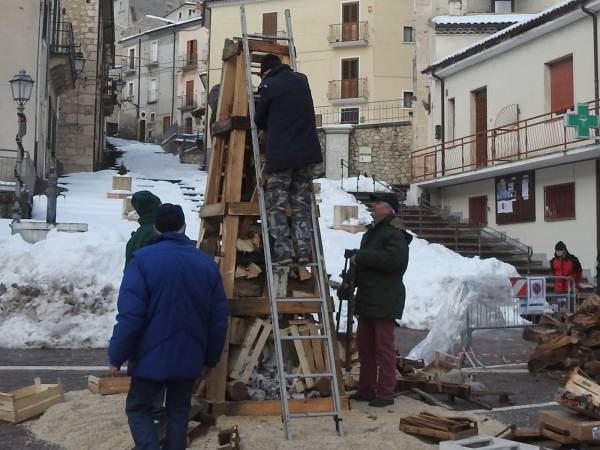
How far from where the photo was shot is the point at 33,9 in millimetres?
21938

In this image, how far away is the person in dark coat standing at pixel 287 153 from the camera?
Result: 627cm

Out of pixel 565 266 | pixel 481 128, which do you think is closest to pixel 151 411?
pixel 565 266

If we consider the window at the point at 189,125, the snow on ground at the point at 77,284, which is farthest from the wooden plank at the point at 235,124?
→ the window at the point at 189,125

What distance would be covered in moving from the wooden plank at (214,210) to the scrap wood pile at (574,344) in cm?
461

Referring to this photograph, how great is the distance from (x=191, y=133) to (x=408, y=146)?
24863 mm

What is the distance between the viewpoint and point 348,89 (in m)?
39.8

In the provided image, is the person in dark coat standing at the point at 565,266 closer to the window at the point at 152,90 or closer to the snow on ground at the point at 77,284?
the snow on ground at the point at 77,284

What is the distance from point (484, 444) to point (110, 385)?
3741 millimetres

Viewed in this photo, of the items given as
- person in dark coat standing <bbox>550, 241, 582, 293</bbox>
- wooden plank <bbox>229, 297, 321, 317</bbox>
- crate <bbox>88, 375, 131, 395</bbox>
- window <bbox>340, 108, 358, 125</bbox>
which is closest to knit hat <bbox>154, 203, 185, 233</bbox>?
wooden plank <bbox>229, 297, 321, 317</bbox>

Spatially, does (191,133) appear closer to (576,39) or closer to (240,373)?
(576,39)

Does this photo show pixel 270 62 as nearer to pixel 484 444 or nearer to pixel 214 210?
pixel 214 210

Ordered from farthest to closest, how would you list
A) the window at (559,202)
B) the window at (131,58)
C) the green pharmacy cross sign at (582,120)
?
1. the window at (131,58)
2. the window at (559,202)
3. the green pharmacy cross sign at (582,120)

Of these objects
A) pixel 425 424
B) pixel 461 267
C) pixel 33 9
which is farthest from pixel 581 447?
pixel 33 9

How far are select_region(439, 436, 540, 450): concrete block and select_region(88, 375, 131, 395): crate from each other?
344 cm
